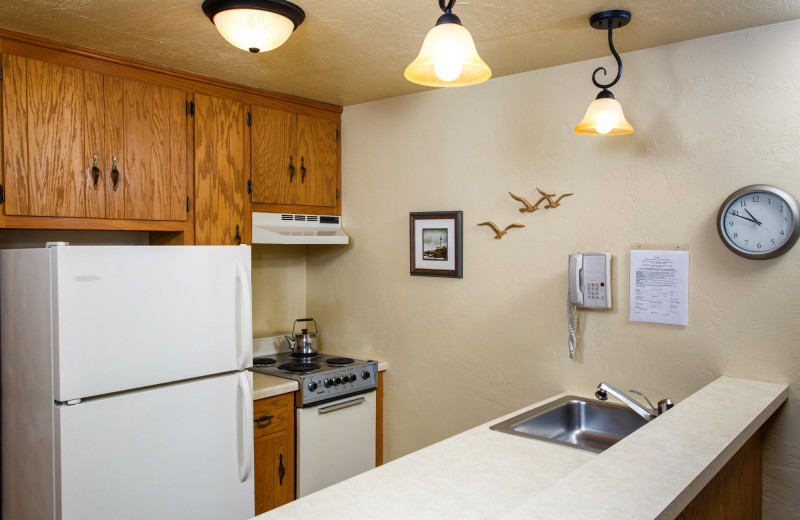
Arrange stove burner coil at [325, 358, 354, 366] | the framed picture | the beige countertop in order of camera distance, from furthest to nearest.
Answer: stove burner coil at [325, 358, 354, 366] < the framed picture < the beige countertop

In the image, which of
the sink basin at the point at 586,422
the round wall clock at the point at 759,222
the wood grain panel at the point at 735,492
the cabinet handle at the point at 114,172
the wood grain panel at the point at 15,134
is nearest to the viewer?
the wood grain panel at the point at 735,492

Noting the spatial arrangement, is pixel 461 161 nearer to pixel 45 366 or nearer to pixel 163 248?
pixel 163 248

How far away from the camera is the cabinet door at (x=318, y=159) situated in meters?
3.44

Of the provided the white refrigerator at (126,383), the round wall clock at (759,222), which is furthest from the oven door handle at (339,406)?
the round wall clock at (759,222)

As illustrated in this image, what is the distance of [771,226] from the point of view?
2.20 m

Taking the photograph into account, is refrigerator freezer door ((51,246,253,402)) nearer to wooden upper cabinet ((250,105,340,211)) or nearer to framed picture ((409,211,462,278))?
wooden upper cabinet ((250,105,340,211))

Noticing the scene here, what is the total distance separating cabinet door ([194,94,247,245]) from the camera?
294cm

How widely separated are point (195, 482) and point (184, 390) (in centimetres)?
37

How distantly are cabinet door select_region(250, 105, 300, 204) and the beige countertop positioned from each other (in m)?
1.78

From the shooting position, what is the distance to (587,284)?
263cm

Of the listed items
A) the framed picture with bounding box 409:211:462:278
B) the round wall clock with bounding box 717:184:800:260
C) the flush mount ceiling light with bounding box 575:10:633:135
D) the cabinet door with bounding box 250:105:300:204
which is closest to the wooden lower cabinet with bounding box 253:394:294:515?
the framed picture with bounding box 409:211:462:278

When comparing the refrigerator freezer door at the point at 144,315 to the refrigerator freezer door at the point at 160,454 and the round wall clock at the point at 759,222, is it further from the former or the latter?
the round wall clock at the point at 759,222

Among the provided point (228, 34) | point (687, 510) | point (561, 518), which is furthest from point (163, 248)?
point (687, 510)

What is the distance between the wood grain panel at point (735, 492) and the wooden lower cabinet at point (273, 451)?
191 centimetres
